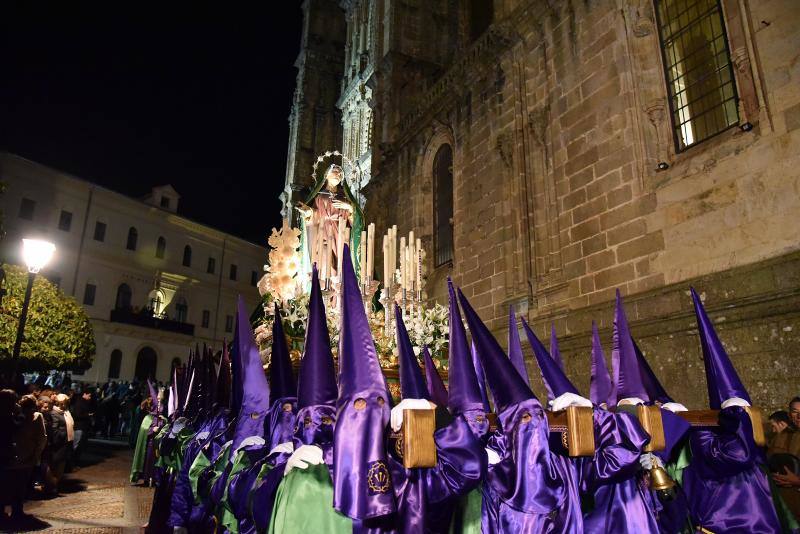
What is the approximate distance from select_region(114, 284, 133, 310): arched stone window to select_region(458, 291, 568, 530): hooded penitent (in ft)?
122

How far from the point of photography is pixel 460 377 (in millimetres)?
3482

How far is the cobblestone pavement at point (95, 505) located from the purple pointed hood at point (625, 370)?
6684 millimetres

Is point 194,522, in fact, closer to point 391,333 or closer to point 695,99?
point 391,333

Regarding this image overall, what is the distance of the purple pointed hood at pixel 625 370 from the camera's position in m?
3.97

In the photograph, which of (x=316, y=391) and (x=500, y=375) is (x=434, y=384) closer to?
(x=500, y=375)

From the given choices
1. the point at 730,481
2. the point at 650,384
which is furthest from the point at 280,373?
the point at 730,481

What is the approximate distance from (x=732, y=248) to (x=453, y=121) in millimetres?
9016

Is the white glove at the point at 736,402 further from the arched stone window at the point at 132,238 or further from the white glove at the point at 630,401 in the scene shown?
the arched stone window at the point at 132,238

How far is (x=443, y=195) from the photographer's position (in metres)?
15.9

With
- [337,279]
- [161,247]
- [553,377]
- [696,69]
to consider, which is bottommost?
[553,377]

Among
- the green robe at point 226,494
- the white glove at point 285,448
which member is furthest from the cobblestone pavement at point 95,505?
the white glove at point 285,448

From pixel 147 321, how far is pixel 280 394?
115ft

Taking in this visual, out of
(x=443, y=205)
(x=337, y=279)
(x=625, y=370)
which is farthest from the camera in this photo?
(x=443, y=205)

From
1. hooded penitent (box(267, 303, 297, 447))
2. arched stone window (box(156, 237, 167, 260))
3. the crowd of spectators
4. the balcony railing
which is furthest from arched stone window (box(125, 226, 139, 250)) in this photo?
hooded penitent (box(267, 303, 297, 447))
